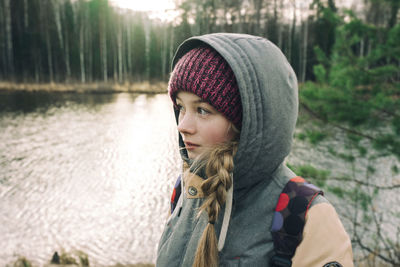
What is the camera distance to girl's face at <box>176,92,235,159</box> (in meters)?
0.89

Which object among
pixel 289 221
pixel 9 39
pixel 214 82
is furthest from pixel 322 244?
pixel 9 39

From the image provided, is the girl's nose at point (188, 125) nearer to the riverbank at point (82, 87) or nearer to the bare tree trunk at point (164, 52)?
the riverbank at point (82, 87)

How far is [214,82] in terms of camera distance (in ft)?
2.82

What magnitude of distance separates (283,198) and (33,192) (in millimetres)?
5757

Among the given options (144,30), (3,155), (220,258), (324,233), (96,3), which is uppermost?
(96,3)

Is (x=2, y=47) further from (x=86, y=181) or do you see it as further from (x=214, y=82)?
(x=214, y=82)

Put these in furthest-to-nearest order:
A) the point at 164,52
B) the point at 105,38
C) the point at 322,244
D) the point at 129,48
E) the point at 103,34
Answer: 1. the point at 105,38
2. the point at 103,34
3. the point at 129,48
4. the point at 164,52
5. the point at 322,244

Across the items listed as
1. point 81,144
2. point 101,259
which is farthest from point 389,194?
point 81,144

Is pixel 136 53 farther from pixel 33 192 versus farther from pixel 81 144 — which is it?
pixel 33 192

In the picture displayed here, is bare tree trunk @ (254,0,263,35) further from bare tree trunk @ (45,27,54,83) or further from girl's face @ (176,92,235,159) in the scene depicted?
girl's face @ (176,92,235,159)

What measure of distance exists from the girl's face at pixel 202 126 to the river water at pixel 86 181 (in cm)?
372

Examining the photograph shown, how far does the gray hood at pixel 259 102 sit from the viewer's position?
82 cm

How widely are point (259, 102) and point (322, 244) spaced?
0.40 m

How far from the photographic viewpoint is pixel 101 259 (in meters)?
4.05
